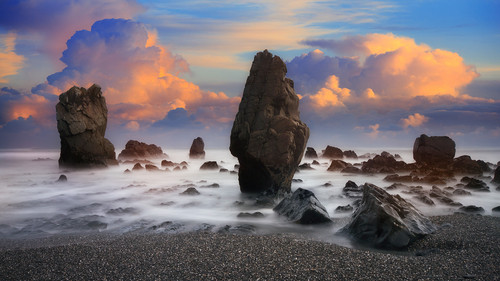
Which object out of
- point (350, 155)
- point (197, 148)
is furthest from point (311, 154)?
point (197, 148)

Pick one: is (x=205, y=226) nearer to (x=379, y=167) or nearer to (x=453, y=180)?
(x=453, y=180)

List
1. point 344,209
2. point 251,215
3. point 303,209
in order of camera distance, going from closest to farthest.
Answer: point 303,209
point 251,215
point 344,209

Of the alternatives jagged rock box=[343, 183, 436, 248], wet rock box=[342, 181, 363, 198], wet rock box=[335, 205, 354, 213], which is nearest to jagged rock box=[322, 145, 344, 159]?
wet rock box=[342, 181, 363, 198]

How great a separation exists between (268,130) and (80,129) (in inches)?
715

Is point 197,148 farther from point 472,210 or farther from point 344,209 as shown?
point 472,210

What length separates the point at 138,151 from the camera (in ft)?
138

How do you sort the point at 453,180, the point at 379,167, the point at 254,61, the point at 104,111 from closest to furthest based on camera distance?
the point at 254,61 → the point at 453,180 → the point at 379,167 → the point at 104,111

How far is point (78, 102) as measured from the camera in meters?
28.1

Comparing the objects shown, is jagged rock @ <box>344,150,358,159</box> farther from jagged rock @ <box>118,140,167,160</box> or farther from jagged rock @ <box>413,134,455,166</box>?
jagged rock @ <box>118,140,167,160</box>

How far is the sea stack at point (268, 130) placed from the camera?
581 inches

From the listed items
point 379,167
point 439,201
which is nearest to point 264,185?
point 439,201

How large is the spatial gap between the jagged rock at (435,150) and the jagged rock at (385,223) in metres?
17.2

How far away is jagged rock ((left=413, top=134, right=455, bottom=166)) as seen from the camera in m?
24.3

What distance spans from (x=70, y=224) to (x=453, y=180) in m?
19.7
